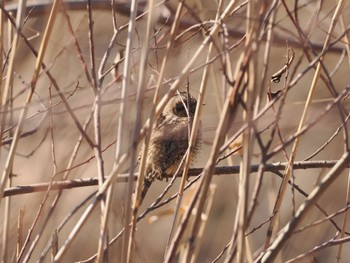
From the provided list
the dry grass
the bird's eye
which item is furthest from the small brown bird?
the dry grass

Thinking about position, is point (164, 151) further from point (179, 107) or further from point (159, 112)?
point (159, 112)

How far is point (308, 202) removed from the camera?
128 cm

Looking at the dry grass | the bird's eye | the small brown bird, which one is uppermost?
the bird's eye

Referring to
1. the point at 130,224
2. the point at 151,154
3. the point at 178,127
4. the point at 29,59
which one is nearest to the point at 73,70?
the point at 29,59

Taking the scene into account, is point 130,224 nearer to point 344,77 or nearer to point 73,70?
point 73,70

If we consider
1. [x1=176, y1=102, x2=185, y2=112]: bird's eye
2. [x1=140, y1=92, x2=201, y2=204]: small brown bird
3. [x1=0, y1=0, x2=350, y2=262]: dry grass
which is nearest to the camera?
[x1=0, y1=0, x2=350, y2=262]: dry grass

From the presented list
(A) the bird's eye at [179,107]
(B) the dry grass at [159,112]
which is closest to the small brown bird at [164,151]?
(A) the bird's eye at [179,107]

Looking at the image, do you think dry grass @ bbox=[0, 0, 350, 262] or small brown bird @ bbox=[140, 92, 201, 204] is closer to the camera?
dry grass @ bbox=[0, 0, 350, 262]

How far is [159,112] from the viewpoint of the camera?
58.9 inches

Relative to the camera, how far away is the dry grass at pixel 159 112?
132cm

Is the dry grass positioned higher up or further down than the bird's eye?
further down

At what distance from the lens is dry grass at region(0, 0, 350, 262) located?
132cm

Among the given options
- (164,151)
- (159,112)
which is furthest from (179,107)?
(159,112)

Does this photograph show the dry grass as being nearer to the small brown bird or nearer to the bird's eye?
the small brown bird
